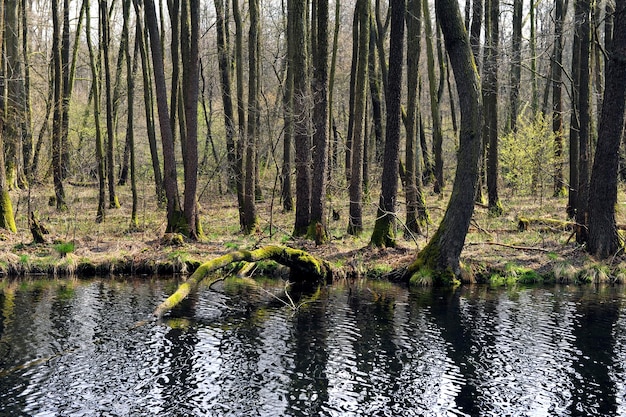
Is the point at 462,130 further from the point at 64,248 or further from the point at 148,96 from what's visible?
the point at 148,96

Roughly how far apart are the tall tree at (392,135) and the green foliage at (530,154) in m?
10.7

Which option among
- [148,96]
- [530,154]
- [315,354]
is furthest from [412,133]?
[315,354]

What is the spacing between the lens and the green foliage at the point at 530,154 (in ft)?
83.7

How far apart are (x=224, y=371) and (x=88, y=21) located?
61.1 ft

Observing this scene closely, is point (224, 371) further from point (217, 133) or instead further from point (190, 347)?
point (217, 133)

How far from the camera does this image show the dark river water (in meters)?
7.50

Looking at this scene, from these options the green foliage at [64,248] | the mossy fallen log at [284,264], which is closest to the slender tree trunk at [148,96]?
the green foliage at [64,248]

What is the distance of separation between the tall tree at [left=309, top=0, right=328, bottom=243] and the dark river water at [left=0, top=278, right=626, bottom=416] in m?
3.99

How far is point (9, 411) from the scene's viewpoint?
7.10m

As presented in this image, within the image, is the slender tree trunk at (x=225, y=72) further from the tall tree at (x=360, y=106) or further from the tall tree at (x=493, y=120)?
the tall tree at (x=493, y=120)

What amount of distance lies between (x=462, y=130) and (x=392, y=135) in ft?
8.57

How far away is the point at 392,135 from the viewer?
16484mm

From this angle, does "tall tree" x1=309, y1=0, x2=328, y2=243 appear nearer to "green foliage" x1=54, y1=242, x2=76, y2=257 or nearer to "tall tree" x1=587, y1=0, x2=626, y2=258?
"green foliage" x1=54, y1=242, x2=76, y2=257

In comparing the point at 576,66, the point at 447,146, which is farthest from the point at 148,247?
the point at 447,146
